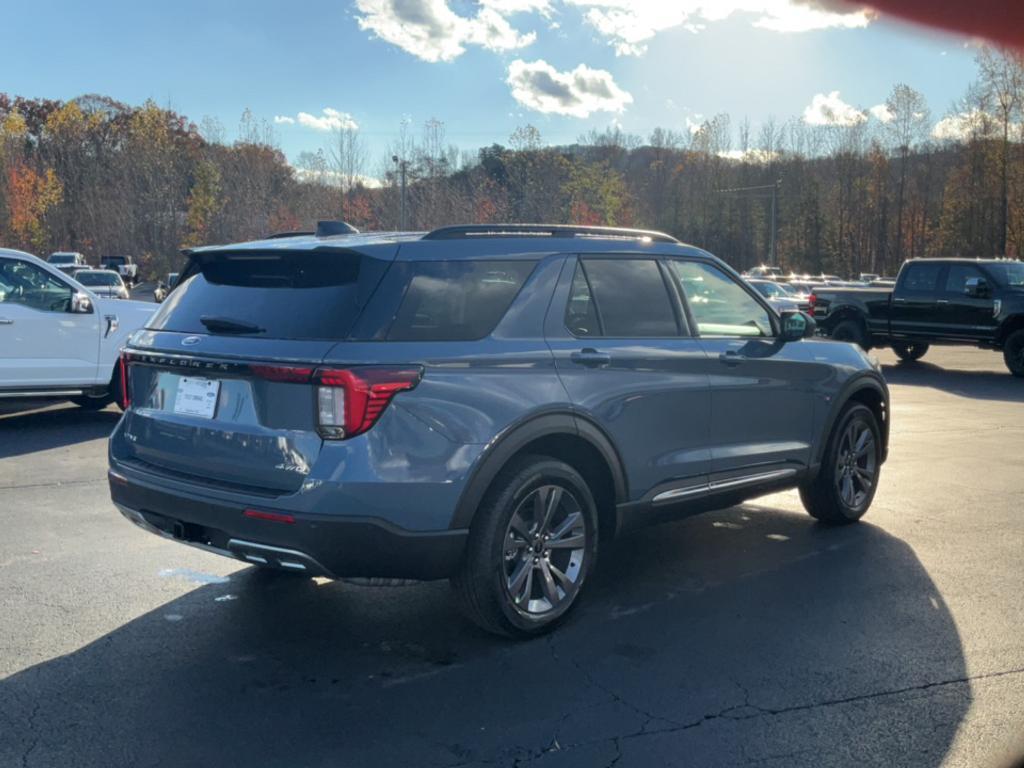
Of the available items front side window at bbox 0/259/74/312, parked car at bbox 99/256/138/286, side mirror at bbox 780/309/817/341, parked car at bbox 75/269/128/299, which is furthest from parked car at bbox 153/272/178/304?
parked car at bbox 99/256/138/286

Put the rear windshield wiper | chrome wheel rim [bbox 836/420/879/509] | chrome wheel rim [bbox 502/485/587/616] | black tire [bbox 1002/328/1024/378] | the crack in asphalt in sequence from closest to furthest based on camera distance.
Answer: the crack in asphalt, the rear windshield wiper, chrome wheel rim [bbox 502/485/587/616], chrome wheel rim [bbox 836/420/879/509], black tire [bbox 1002/328/1024/378]

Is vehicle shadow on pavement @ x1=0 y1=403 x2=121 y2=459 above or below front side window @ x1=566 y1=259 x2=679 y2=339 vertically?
below

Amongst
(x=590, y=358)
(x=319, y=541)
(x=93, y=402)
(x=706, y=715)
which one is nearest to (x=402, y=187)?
(x=93, y=402)

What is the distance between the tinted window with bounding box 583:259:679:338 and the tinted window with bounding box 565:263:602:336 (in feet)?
0.10

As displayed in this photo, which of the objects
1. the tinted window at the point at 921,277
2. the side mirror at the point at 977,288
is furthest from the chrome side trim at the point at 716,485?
the tinted window at the point at 921,277

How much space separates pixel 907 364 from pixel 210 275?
17321mm

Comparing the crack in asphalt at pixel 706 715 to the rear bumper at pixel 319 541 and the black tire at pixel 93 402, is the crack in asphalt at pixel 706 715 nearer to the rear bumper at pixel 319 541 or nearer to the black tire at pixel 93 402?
the rear bumper at pixel 319 541

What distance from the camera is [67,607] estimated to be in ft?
16.1

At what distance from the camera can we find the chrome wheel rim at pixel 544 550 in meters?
4.44

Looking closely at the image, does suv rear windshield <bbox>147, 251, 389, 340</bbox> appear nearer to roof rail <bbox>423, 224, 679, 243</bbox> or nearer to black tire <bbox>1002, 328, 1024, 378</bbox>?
roof rail <bbox>423, 224, 679, 243</bbox>

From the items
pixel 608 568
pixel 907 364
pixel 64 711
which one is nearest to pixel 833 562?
pixel 608 568

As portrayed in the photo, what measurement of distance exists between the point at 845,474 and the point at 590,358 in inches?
110

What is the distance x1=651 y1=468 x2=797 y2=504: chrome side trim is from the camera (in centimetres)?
511

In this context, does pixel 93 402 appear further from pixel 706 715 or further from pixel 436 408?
pixel 706 715
